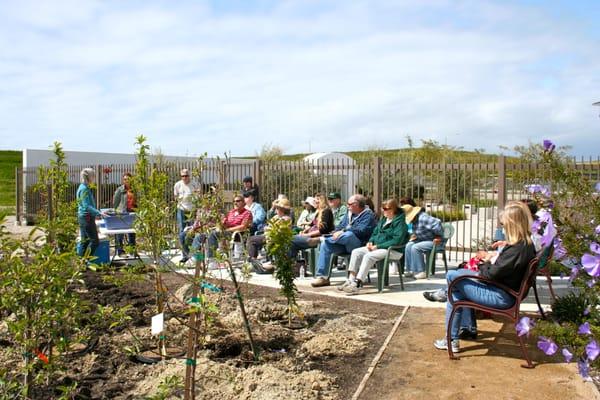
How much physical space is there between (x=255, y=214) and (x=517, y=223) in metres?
6.20

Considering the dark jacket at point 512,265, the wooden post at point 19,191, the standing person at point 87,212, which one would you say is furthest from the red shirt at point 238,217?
the wooden post at point 19,191

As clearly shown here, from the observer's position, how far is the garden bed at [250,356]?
4.05 meters

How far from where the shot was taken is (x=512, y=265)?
4.55 metres


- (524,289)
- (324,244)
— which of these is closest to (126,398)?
(524,289)

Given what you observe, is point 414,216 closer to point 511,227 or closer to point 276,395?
point 511,227

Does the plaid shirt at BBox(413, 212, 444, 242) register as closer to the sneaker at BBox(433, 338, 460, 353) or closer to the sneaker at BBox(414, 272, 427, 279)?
the sneaker at BBox(414, 272, 427, 279)

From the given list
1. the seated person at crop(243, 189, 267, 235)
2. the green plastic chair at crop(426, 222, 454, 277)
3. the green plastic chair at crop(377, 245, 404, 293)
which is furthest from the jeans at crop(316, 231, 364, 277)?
the seated person at crop(243, 189, 267, 235)

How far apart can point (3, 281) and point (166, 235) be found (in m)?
1.73

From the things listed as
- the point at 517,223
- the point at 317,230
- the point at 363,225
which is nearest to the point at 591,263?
the point at 517,223

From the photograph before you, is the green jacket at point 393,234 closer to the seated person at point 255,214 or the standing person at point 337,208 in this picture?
the standing person at point 337,208

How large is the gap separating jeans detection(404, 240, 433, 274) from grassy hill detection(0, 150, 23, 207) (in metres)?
27.6

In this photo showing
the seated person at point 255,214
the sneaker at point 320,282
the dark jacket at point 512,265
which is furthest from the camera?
the seated person at point 255,214

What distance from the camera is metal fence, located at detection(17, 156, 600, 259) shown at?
34.2 feet

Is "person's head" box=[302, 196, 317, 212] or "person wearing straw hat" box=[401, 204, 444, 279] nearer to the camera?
"person wearing straw hat" box=[401, 204, 444, 279]
